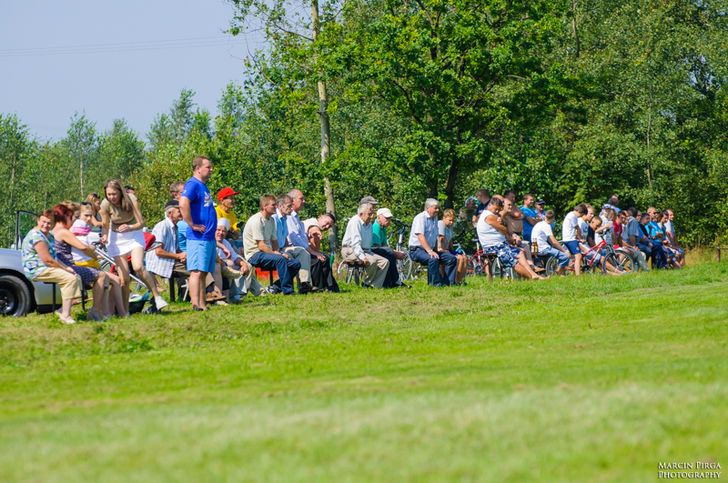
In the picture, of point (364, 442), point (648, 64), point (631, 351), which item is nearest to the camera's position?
point (364, 442)

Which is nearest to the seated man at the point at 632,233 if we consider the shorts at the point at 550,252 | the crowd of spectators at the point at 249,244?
the crowd of spectators at the point at 249,244

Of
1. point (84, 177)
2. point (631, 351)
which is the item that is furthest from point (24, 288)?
point (84, 177)

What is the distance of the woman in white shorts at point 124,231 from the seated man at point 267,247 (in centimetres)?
369

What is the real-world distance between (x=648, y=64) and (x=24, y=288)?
33.0 meters

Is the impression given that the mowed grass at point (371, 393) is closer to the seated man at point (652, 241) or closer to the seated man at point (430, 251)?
the seated man at point (430, 251)

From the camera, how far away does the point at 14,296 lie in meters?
16.7

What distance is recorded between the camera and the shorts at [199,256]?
1577 centimetres

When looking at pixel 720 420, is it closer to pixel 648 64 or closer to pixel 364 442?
pixel 364 442

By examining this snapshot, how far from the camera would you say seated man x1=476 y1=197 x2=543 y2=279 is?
72.1 ft

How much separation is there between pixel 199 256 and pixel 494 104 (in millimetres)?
23163

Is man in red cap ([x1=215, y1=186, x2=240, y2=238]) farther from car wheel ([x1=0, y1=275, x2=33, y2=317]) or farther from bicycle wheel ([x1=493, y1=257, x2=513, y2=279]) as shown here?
bicycle wheel ([x1=493, y1=257, x2=513, y2=279])

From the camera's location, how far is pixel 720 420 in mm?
6031

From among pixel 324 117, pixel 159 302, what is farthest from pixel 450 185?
pixel 159 302

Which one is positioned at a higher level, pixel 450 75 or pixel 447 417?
pixel 450 75
